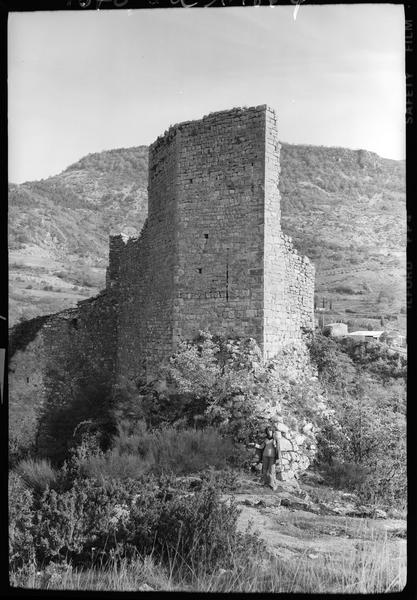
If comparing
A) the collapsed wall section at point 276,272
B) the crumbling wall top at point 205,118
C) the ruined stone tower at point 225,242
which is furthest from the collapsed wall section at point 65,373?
the crumbling wall top at point 205,118

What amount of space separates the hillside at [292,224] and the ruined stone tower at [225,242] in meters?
0.73

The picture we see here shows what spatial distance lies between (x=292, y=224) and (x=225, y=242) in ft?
7.23

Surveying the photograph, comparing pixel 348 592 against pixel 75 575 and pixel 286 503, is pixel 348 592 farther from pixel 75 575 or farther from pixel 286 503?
pixel 75 575

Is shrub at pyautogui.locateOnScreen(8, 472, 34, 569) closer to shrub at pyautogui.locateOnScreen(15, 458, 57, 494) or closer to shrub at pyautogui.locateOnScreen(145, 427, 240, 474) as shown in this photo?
shrub at pyautogui.locateOnScreen(15, 458, 57, 494)

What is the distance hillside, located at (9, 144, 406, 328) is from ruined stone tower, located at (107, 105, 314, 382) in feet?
2.40

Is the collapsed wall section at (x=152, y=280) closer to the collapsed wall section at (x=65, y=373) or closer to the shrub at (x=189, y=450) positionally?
the collapsed wall section at (x=65, y=373)

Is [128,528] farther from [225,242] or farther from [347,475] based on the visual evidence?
[225,242]

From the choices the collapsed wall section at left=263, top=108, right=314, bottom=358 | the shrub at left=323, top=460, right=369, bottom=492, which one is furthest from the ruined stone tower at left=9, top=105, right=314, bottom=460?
the shrub at left=323, top=460, right=369, bottom=492

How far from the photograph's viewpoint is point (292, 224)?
29.5 feet

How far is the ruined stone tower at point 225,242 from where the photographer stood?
22.8 ft

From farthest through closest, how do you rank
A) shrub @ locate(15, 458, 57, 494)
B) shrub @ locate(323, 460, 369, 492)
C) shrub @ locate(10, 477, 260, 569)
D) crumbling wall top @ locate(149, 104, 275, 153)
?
crumbling wall top @ locate(149, 104, 275, 153) → shrub @ locate(323, 460, 369, 492) → shrub @ locate(15, 458, 57, 494) → shrub @ locate(10, 477, 260, 569)

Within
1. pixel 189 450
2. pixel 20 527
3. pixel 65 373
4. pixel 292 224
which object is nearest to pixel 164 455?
pixel 189 450

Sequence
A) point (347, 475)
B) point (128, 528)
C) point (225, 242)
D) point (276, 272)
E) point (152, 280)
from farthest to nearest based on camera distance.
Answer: point (152, 280) → point (276, 272) → point (225, 242) → point (347, 475) → point (128, 528)

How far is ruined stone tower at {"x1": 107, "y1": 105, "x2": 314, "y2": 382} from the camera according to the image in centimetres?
695
